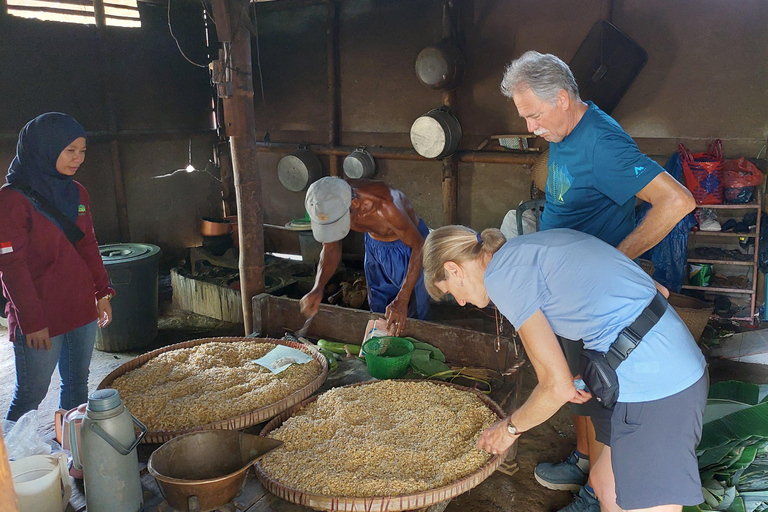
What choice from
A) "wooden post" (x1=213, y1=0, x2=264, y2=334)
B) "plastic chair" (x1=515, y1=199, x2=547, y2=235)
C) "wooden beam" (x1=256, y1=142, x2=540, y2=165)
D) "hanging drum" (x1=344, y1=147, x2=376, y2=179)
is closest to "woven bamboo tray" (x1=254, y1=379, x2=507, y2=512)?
"wooden post" (x1=213, y1=0, x2=264, y2=334)

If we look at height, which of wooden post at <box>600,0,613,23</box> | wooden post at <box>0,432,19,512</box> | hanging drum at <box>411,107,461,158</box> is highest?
wooden post at <box>600,0,613,23</box>

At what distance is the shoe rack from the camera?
4.79m

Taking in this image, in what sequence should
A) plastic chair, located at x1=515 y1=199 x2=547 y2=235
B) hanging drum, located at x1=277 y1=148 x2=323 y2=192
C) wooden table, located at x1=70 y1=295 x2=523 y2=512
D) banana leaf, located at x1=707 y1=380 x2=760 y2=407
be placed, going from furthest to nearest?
hanging drum, located at x1=277 y1=148 x2=323 y2=192 → plastic chair, located at x1=515 y1=199 x2=547 y2=235 → banana leaf, located at x1=707 y1=380 x2=760 y2=407 → wooden table, located at x1=70 y1=295 x2=523 y2=512

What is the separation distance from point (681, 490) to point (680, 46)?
447cm

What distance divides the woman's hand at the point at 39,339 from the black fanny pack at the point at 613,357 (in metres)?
2.43

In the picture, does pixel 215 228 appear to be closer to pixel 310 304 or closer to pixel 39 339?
pixel 310 304

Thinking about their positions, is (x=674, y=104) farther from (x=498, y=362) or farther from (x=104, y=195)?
(x=104, y=195)

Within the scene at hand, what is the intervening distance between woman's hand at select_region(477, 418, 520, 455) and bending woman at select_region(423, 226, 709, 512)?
0.25ft

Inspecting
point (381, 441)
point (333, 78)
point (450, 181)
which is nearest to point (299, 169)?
point (333, 78)

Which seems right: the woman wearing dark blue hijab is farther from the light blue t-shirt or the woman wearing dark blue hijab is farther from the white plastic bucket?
the light blue t-shirt

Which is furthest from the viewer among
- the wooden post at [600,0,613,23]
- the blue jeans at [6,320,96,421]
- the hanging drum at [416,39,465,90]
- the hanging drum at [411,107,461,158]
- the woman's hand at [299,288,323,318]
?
the hanging drum at [411,107,461,158]

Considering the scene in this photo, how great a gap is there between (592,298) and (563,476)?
1.64 metres

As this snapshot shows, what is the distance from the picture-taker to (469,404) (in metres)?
2.28

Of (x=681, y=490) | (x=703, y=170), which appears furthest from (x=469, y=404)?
(x=703, y=170)
